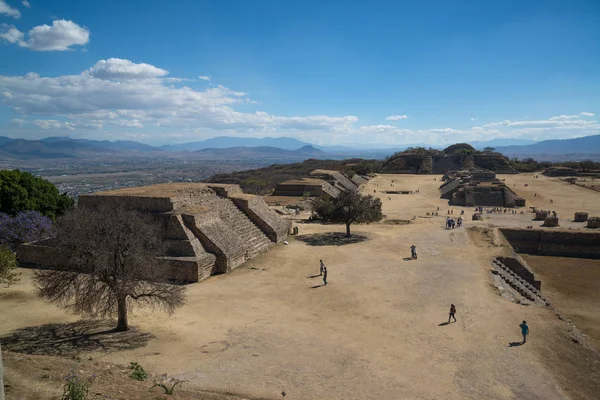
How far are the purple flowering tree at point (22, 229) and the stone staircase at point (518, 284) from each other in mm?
21597

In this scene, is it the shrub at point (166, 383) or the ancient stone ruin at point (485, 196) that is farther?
the ancient stone ruin at point (485, 196)

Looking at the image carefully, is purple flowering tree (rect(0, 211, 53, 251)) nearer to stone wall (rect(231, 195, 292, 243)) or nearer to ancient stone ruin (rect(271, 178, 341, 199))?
stone wall (rect(231, 195, 292, 243))

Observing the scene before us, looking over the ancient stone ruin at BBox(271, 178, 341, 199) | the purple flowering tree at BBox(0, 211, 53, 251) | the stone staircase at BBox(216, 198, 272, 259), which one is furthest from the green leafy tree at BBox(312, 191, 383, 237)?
the ancient stone ruin at BBox(271, 178, 341, 199)

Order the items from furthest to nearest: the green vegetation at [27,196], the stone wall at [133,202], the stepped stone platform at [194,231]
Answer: the green vegetation at [27,196] → the stone wall at [133,202] → the stepped stone platform at [194,231]

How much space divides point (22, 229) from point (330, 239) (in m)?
15.9

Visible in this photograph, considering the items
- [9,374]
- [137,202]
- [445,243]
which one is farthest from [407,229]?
[9,374]

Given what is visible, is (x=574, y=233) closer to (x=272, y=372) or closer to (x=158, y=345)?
(x=272, y=372)

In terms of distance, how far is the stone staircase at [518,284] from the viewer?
17109mm

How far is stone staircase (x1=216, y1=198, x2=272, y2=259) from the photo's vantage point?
20219 millimetres

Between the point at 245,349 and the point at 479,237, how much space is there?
1984cm

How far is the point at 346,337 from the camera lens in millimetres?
11320

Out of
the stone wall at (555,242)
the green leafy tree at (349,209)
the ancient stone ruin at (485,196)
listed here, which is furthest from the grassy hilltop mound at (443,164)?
the green leafy tree at (349,209)

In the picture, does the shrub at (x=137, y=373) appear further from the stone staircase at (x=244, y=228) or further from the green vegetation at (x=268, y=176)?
the green vegetation at (x=268, y=176)

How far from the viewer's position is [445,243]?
76.6 feet
